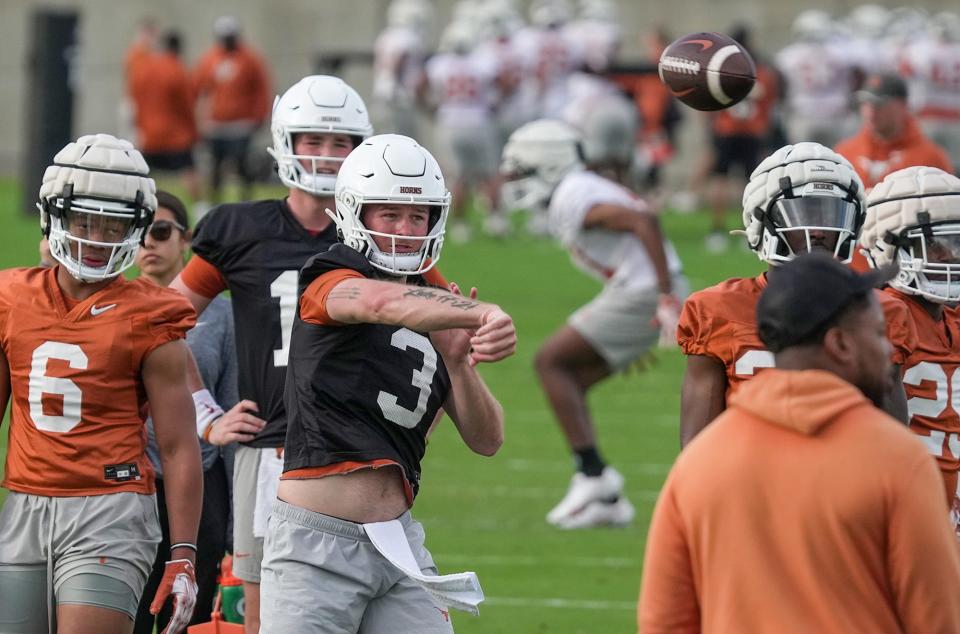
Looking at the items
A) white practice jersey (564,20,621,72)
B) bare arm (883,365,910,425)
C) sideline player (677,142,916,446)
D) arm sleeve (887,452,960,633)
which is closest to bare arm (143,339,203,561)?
sideline player (677,142,916,446)

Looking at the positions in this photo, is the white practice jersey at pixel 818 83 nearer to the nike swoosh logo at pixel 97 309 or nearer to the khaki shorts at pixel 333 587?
the nike swoosh logo at pixel 97 309

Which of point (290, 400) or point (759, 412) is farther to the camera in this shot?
point (290, 400)

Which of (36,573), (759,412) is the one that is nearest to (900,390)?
(759,412)

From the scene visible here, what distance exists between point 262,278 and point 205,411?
51cm

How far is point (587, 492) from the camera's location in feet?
31.3

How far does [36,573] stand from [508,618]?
314cm

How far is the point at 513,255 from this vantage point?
2033 cm

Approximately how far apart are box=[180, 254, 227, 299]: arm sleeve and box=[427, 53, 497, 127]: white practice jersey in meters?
17.0

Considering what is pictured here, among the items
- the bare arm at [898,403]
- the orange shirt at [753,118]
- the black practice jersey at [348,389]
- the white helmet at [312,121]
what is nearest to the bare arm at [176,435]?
the black practice jersey at [348,389]

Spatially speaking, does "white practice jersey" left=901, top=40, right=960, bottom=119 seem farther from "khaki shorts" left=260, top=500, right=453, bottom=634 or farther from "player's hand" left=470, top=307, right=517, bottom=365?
"player's hand" left=470, top=307, right=517, bottom=365

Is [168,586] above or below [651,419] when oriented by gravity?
above

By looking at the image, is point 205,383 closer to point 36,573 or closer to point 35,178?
point 36,573

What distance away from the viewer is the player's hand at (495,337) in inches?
169

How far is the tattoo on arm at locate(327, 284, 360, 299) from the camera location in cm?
462
